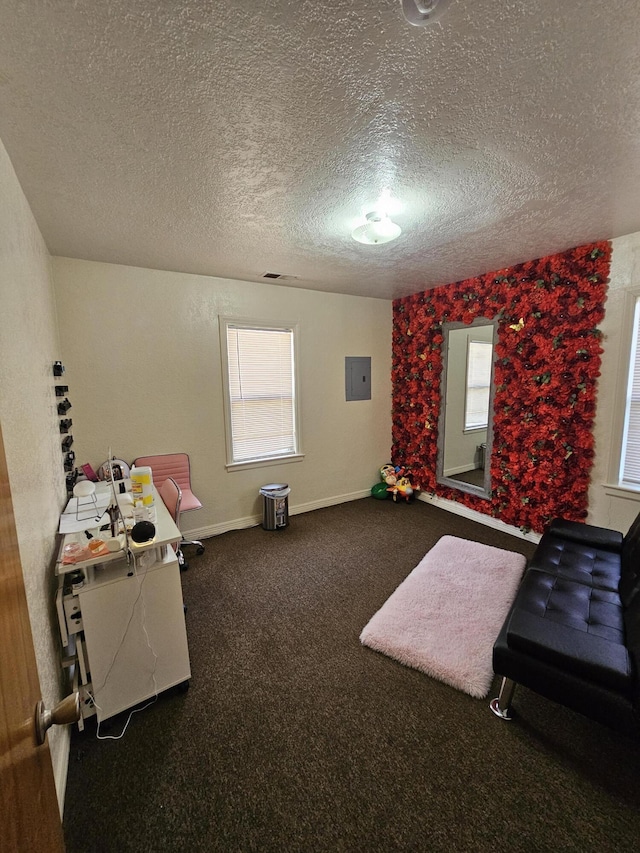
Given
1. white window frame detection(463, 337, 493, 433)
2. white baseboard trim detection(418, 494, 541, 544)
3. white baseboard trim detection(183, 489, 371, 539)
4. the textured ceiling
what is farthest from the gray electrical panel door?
the textured ceiling

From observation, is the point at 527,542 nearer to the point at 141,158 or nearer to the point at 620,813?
the point at 620,813

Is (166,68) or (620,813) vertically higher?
(166,68)

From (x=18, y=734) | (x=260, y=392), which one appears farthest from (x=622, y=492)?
(x=18, y=734)

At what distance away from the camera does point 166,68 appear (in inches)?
42.6

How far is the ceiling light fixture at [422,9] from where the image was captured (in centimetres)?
80

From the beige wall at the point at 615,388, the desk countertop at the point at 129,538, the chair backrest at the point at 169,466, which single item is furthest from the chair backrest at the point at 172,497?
the beige wall at the point at 615,388

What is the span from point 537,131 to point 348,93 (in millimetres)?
802

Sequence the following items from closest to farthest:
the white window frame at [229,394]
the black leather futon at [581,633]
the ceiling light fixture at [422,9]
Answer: the ceiling light fixture at [422,9]
the black leather futon at [581,633]
the white window frame at [229,394]

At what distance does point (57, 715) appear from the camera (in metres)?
0.71

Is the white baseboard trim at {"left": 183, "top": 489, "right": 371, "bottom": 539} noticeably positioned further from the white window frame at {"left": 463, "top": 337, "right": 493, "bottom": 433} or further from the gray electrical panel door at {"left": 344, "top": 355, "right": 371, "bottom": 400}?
the white window frame at {"left": 463, "top": 337, "right": 493, "bottom": 433}

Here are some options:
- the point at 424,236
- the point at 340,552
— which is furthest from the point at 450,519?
the point at 424,236

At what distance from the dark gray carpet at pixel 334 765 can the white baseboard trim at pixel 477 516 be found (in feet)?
5.99

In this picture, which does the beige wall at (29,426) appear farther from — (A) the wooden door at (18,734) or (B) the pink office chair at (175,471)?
(B) the pink office chair at (175,471)

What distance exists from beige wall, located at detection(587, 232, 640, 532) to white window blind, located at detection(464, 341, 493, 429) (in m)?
0.99
